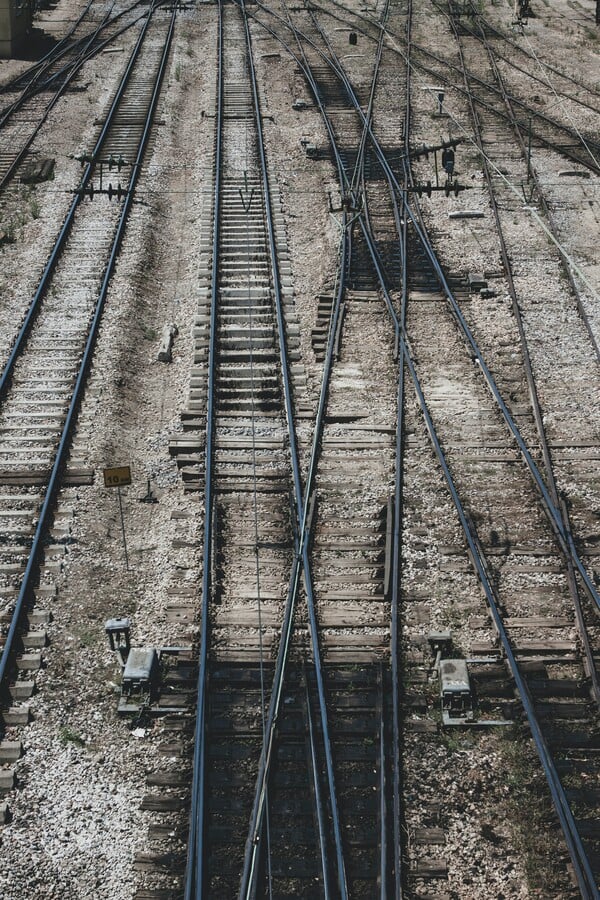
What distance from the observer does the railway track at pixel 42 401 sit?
11047mm

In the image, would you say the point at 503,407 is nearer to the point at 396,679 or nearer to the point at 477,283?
the point at 477,283

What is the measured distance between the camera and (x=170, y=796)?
913 cm

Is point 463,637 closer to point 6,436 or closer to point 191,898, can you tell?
point 191,898

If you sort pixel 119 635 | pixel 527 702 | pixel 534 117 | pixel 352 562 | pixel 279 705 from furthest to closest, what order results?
pixel 534 117 → pixel 352 562 → pixel 119 635 → pixel 279 705 → pixel 527 702

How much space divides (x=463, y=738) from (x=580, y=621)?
2.11 meters

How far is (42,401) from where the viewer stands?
15508 mm

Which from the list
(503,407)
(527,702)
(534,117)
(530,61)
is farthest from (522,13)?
(527,702)

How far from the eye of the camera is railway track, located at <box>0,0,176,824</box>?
11.0 metres

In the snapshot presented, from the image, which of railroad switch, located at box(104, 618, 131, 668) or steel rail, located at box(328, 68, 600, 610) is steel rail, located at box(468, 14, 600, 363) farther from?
railroad switch, located at box(104, 618, 131, 668)

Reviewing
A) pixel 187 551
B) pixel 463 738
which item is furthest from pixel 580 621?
pixel 187 551

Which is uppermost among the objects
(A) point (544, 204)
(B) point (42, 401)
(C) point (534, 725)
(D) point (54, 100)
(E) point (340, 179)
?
(D) point (54, 100)

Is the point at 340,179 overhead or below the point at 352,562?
overhead

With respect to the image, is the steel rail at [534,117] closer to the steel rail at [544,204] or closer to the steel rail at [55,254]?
the steel rail at [544,204]

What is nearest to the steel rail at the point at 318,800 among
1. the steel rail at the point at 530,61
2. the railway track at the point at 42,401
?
the railway track at the point at 42,401
